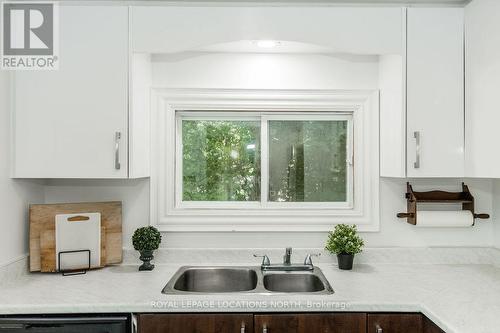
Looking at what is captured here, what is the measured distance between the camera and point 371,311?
163cm

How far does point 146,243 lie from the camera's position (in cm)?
210

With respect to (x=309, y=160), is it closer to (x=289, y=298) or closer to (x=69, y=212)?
(x=289, y=298)

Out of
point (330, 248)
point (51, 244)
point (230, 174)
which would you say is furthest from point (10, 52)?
point (330, 248)

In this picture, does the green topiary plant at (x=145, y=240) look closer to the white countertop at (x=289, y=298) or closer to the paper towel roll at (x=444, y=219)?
the white countertop at (x=289, y=298)

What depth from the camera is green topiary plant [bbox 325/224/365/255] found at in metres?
2.12

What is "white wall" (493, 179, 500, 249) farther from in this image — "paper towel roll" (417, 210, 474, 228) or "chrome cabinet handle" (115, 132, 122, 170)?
"chrome cabinet handle" (115, 132, 122, 170)

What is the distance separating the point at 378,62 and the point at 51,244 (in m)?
2.10

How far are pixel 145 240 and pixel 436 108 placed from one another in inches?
65.7

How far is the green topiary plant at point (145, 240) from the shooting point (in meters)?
2.10

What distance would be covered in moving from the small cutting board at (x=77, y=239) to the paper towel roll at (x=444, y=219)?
180 centimetres

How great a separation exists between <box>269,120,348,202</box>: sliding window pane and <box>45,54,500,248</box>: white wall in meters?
0.25

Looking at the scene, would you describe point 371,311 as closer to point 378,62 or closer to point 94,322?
point 94,322

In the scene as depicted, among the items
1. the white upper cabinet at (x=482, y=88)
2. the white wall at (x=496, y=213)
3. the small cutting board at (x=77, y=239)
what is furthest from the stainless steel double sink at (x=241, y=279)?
the white wall at (x=496, y=213)

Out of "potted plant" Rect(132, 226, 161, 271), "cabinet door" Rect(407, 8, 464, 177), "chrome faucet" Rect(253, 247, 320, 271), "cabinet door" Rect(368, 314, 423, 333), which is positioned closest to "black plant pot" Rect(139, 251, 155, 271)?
"potted plant" Rect(132, 226, 161, 271)
